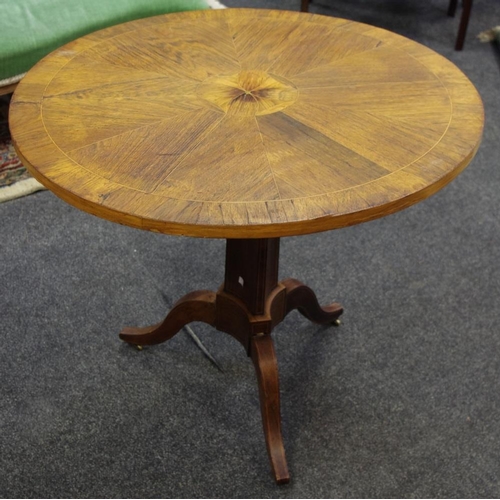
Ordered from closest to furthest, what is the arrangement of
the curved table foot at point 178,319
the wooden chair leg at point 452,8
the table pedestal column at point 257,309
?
the table pedestal column at point 257,309
the curved table foot at point 178,319
the wooden chair leg at point 452,8

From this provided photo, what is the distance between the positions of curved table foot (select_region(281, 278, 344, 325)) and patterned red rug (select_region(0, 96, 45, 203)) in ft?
3.11

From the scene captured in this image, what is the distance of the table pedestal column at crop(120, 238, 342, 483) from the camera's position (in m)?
1.25

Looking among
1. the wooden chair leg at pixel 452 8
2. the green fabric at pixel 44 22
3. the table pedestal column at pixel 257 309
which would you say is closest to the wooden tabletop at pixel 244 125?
the table pedestal column at pixel 257 309

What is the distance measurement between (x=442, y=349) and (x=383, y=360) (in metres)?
0.15

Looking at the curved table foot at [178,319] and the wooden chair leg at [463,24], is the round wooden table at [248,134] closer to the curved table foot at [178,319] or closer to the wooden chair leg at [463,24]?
Result: the curved table foot at [178,319]

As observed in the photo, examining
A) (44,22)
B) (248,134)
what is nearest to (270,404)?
(248,134)

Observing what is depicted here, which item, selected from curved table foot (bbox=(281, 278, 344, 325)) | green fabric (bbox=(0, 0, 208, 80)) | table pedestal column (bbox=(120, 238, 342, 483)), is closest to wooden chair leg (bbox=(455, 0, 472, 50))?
green fabric (bbox=(0, 0, 208, 80))

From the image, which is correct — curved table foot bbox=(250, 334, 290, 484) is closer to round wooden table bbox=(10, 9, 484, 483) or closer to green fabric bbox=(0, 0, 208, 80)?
round wooden table bbox=(10, 9, 484, 483)

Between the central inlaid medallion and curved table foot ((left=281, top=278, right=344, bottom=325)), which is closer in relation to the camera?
the central inlaid medallion

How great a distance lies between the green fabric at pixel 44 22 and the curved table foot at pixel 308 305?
1.07m

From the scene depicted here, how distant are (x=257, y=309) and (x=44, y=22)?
1.19 m

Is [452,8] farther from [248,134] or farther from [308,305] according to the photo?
[248,134]

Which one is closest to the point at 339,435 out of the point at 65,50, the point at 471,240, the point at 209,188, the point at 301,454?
the point at 301,454

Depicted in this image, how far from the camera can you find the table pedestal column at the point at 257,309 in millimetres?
1249
